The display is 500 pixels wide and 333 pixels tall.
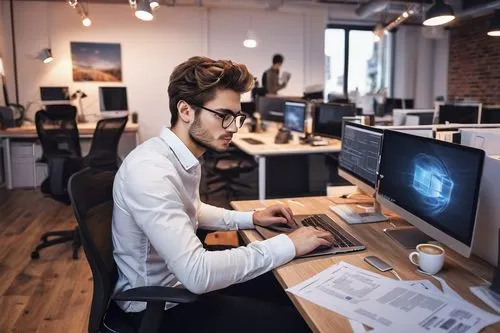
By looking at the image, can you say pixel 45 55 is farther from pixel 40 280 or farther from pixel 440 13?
pixel 440 13

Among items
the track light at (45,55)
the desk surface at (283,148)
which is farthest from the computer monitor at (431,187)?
the track light at (45,55)

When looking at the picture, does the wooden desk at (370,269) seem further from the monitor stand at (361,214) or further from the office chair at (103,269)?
the office chair at (103,269)

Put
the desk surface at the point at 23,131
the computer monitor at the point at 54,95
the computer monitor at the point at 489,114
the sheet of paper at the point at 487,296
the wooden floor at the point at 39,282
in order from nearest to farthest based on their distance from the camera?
the sheet of paper at the point at 487,296, the wooden floor at the point at 39,282, the computer monitor at the point at 489,114, the desk surface at the point at 23,131, the computer monitor at the point at 54,95

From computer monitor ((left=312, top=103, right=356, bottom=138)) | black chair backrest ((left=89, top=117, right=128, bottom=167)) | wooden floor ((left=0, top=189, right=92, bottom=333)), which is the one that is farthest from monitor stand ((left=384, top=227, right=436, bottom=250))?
black chair backrest ((left=89, top=117, right=128, bottom=167))

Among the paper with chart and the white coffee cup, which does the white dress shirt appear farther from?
the white coffee cup

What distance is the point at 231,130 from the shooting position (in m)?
1.49

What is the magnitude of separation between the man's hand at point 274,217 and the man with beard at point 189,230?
249mm

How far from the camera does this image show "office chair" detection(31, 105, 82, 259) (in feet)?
11.2

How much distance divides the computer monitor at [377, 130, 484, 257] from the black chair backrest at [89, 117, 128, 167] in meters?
2.80

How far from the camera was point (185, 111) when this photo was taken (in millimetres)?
1450

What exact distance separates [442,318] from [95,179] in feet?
3.96

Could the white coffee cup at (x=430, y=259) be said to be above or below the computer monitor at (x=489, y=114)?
below

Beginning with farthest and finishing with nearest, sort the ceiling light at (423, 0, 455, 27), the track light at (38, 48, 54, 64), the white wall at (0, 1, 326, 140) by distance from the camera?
the white wall at (0, 1, 326, 140)
the track light at (38, 48, 54, 64)
the ceiling light at (423, 0, 455, 27)

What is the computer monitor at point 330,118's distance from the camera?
3943 mm
